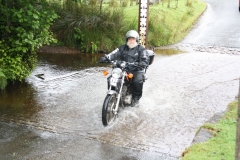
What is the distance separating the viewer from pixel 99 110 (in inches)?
295

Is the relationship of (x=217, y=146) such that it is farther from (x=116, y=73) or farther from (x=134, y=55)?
(x=134, y=55)

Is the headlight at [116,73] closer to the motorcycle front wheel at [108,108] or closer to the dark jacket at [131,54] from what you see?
the motorcycle front wheel at [108,108]

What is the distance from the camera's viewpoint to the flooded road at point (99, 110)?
18.7ft

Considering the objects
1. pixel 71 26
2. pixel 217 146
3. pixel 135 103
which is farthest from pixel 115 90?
pixel 71 26

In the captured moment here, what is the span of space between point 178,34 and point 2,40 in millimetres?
9451

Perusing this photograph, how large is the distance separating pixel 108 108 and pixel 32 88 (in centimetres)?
295

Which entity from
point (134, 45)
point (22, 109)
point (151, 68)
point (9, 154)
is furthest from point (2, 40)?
point (151, 68)

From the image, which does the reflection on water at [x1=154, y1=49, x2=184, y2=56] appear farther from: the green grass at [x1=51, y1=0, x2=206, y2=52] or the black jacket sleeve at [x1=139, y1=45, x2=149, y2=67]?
the black jacket sleeve at [x1=139, y1=45, x2=149, y2=67]

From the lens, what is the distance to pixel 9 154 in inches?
211

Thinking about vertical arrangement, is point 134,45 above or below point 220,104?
above

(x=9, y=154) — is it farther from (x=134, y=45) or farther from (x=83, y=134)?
(x=134, y=45)

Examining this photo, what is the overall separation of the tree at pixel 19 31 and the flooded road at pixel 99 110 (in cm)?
60

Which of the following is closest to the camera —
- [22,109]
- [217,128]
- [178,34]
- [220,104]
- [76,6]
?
[217,128]

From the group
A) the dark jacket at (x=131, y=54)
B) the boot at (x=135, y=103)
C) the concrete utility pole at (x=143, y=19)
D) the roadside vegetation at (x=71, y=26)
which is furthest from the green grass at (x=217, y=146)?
the concrete utility pole at (x=143, y=19)
